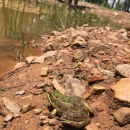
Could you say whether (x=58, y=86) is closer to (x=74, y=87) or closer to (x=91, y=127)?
(x=74, y=87)

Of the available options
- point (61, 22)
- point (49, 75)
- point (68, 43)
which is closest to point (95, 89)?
point (49, 75)

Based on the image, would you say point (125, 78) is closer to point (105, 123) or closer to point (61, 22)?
point (105, 123)

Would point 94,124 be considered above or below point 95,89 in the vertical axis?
below

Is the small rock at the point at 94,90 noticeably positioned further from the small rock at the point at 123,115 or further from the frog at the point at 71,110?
the small rock at the point at 123,115

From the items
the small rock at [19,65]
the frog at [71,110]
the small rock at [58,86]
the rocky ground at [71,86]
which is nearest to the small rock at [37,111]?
the rocky ground at [71,86]

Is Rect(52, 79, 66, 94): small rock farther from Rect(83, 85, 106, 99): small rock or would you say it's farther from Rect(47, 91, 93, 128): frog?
Rect(47, 91, 93, 128): frog
